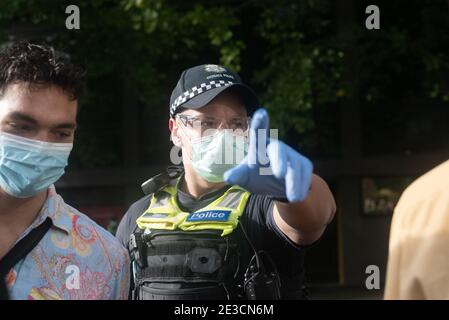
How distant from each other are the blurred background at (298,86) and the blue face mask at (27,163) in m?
2.78

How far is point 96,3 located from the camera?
6.17 m

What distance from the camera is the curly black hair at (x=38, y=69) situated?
215 cm

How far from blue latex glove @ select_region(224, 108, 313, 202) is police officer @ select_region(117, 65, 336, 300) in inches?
13.2

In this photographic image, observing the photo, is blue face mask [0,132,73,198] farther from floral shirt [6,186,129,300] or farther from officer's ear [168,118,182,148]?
officer's ear [168,118,182,148]

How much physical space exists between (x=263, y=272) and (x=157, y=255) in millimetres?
360

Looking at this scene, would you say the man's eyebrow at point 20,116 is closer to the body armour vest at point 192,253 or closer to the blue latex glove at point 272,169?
the body armour vest at point 192,253

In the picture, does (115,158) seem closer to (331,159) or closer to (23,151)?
(331,159)

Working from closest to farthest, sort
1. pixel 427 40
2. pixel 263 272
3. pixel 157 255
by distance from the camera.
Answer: pixel 263 272, pixel 157 255, pixel 427 40

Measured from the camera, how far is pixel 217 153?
2141mm

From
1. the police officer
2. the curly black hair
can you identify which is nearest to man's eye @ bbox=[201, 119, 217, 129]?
the police officer

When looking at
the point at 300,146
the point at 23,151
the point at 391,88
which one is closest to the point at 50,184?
the point at 23,151

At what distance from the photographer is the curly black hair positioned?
215cm

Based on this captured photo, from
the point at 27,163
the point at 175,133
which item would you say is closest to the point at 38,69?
the point at 27,163

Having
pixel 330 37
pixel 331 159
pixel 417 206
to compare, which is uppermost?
pixel 330 37
